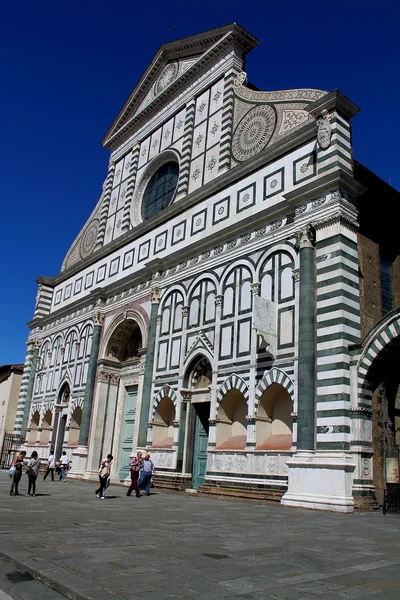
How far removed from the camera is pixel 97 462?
72.7 feet

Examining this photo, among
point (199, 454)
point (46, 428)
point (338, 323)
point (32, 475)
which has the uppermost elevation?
point (338, 323)

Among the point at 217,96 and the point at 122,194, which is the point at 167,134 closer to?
the point at 217,96

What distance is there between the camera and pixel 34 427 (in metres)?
28.3

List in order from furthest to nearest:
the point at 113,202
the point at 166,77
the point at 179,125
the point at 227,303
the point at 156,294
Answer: the point at 113,202
the point at 166,77
the point at 179,125
the point at 156,294
the point at 227,303

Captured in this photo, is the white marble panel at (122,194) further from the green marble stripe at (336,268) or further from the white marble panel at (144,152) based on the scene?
the green marble stripe at (336,268)

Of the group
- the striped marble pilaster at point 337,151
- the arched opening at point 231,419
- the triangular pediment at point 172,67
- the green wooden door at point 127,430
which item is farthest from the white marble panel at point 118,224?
the striped marble pilaster at point 337,151

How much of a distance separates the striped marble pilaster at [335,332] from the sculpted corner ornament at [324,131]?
9.35ft

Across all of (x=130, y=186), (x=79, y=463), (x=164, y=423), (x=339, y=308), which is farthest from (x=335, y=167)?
(x=79, y=463)

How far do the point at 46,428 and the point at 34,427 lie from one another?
1268 millimetres

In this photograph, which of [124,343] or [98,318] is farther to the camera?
[98,318]

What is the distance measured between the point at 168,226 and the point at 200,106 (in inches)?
217

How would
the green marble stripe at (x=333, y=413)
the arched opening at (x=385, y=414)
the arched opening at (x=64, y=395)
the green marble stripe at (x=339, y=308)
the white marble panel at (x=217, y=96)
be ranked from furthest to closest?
1. the arched opening at (x=64, y=395)
2. the white marble panel at (x=217, y=96)
3. the green marble stripe at (x=339, y=308)
4. the arched opening at (x=385, y=414)
5. the green marble stripe at (x=333, y=413)

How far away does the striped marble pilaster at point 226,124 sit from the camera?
64.5 feet

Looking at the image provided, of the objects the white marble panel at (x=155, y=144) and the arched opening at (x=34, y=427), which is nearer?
the white marble panel at (x=155, y=144)
